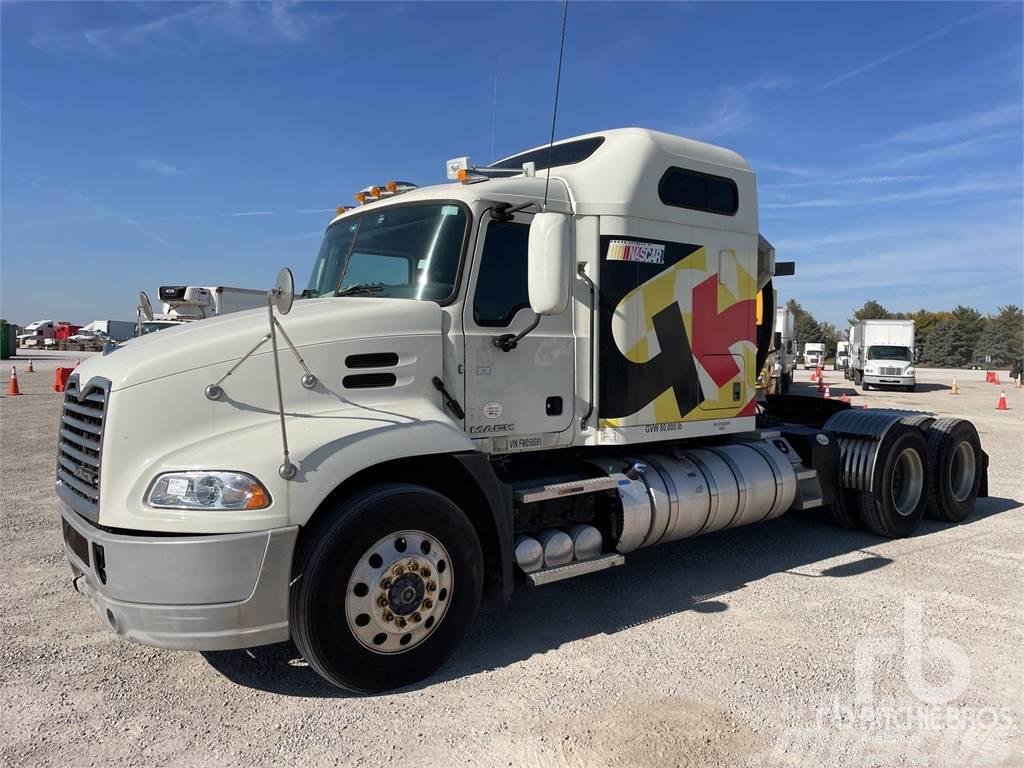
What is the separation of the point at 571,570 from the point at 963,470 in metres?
5.58

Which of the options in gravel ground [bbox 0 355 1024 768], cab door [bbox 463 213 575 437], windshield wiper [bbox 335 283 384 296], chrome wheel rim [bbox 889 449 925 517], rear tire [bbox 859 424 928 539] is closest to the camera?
gravel ground [bbox 0 355 1024 768]

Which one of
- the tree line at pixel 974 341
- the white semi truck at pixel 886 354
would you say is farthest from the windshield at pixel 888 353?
the tree line at pixel 974 341

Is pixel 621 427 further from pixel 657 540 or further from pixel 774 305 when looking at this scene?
pixel 774 305

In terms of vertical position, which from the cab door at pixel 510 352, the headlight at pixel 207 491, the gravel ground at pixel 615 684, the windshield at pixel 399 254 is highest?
the windshield at pixel 399 254

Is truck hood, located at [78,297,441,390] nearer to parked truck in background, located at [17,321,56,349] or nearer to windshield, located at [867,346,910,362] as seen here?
windshield, located at [867,346,910,362]

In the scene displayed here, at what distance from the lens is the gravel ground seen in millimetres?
3352

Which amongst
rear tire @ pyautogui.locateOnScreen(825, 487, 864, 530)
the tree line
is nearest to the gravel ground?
rear tire @ pyautogui.locateOnScreen(825, 487, 864, 530)

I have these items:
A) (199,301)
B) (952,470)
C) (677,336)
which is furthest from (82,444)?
(199,301)

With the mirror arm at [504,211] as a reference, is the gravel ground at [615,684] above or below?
below

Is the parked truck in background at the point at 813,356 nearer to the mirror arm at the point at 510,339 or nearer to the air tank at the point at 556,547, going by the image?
the air tank at the point at 556,547

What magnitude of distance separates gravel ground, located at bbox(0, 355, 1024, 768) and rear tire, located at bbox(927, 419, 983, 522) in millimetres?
1489

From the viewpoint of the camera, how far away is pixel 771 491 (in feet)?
20.2

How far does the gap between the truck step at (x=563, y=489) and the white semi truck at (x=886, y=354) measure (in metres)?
28.7

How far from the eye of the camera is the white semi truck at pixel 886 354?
29.7 meters
